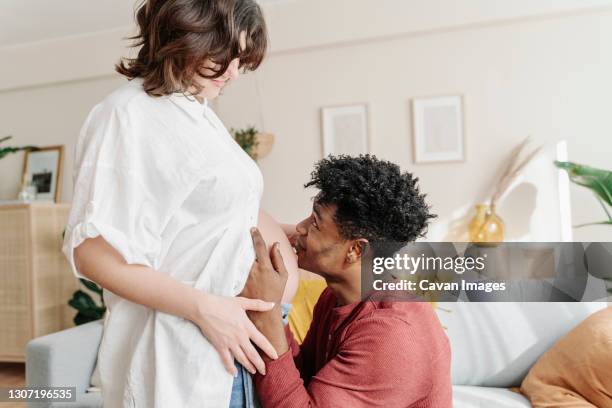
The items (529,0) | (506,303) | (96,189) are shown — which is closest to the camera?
(96,189)

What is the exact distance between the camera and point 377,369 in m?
0.85

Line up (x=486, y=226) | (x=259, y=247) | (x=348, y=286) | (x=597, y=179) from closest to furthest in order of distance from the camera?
(x=259, y=247) → (x=348, y=286) → (x=597, y=179) → (x=486, y=226)

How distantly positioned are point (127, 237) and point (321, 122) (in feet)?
9.57

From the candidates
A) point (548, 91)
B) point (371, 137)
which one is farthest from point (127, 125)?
point (548, 91)

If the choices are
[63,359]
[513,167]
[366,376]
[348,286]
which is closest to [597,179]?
[513,167]

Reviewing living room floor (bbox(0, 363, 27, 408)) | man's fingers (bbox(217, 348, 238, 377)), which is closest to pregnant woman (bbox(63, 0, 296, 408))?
man's fingers (bbox(217, 348, 238, 377))

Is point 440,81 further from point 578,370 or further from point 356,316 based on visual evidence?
point 356,316

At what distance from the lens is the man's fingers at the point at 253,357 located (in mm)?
802

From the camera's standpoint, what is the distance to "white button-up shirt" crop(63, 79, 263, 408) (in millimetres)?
759

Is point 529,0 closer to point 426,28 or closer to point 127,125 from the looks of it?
point 426,28

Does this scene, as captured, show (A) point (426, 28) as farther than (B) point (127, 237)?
Yes

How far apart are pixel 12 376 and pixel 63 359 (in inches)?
78.6

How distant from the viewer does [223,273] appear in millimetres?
814

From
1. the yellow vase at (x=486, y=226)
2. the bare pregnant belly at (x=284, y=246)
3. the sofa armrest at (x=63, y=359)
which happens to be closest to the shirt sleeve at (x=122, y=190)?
the bare pregnant belly at (x=284, y=246)
